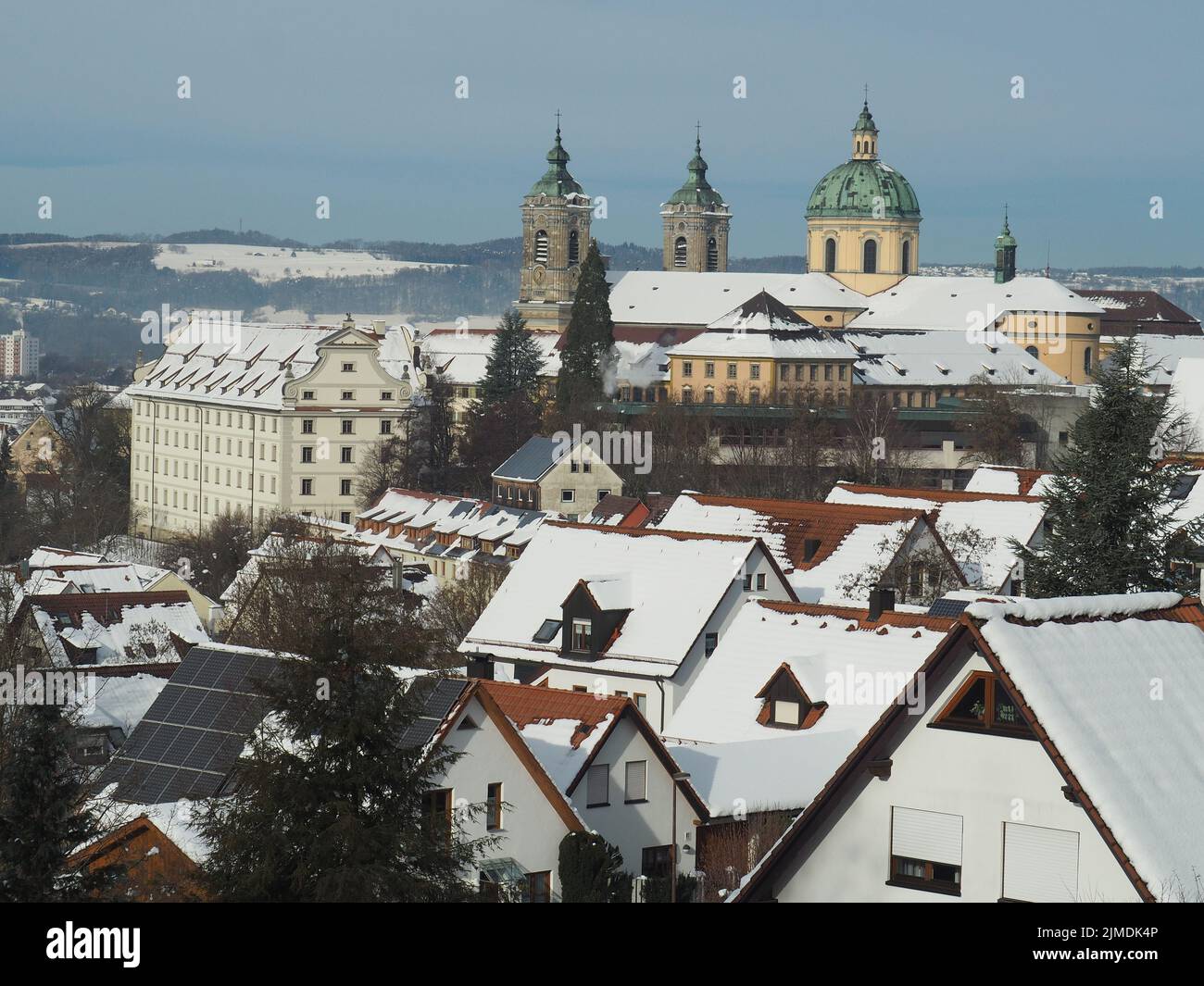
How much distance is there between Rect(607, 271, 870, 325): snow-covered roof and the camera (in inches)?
5576

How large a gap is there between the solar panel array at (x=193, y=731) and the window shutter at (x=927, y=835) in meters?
12.0

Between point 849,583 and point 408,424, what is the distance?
209ft

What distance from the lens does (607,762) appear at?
80.5 feet

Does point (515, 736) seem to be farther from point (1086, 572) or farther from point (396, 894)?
point (1086, 572)

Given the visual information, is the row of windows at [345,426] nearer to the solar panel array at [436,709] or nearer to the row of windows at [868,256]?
the row of windows at [868,256]

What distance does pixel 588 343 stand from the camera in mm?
106000

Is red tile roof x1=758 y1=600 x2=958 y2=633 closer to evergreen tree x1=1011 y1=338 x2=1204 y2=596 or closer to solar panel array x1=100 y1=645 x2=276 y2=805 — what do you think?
evergreen tree x1=1011 y1=338 x2=1204 y2=596

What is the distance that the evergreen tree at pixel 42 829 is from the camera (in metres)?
15.2

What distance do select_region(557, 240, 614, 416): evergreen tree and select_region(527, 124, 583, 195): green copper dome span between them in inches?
2003

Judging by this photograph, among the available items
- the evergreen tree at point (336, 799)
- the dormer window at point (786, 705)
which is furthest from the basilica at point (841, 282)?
the evergreen tree at point (336, 799)

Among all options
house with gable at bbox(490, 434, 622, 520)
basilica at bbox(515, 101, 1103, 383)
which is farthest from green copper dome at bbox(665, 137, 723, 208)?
house with gable at bbox(490, 434, 622, 520)

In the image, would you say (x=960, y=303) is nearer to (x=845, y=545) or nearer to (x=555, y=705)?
(x=845, y=545)

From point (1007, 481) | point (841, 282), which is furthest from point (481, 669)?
point (841, 282)
